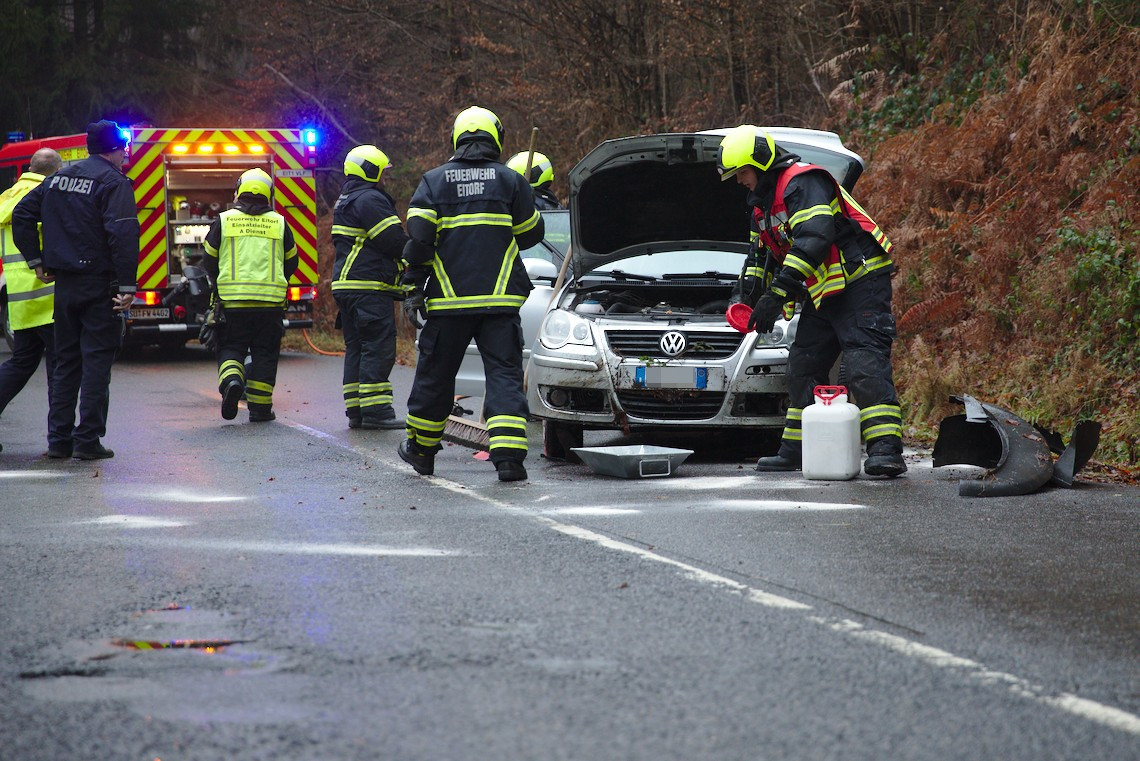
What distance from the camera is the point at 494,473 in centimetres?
861

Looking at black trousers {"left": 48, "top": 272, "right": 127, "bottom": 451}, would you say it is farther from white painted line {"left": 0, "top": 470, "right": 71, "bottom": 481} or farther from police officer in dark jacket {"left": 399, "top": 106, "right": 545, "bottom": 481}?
police officer in dark jacket {"left": 399, "top": 106, "right": 545, "bottom": 481}

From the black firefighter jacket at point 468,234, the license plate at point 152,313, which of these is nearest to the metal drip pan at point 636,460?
the black firefighter jacket at point 468,234

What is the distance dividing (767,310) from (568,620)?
12.2 ft

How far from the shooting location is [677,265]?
995 cm

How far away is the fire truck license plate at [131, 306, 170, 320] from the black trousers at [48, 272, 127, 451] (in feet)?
29.8

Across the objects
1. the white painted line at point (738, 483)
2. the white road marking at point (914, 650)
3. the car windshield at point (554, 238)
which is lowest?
the white road marking at point (914, 650)

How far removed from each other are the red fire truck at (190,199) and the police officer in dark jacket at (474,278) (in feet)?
33.4

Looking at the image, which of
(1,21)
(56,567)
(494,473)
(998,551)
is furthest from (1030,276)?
(1,21)

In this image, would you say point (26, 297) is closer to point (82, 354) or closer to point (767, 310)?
point (82, 354)

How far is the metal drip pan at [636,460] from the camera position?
26.9 ft

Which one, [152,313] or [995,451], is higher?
[152,313]

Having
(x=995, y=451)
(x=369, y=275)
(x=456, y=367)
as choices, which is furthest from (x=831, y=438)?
(x=369, y=275)

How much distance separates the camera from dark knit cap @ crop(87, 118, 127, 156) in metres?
9.44

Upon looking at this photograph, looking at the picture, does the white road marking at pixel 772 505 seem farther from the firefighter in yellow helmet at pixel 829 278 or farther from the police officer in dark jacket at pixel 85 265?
the police officer in dark jacket at pixel 85 265
